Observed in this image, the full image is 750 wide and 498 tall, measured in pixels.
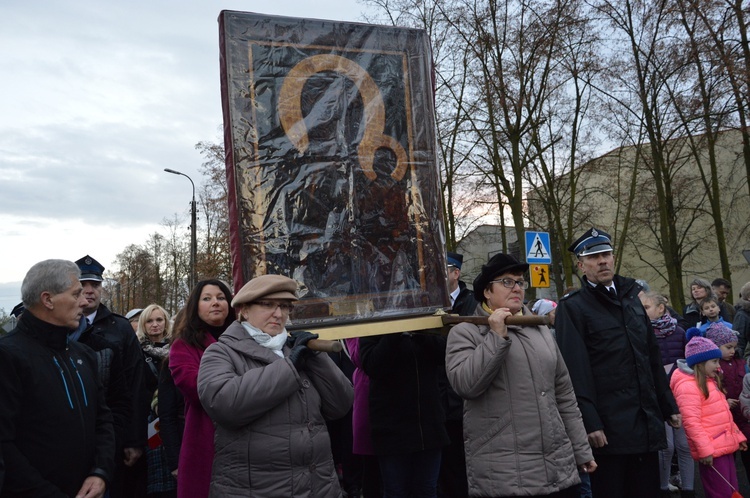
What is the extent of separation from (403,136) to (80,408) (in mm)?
2281

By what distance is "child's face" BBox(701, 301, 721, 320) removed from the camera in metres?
7.86

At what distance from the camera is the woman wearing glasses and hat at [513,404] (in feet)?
11.8

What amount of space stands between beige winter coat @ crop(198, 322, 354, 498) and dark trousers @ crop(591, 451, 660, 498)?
1871 mm

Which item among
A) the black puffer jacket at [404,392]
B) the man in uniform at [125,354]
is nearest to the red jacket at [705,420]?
the black puffer jacket at [404,392]

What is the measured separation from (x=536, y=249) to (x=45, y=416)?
9297 millimetres

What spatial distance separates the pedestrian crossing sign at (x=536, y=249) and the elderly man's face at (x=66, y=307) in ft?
28.9

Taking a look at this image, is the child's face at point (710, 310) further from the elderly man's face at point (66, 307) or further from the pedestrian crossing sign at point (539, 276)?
the elderly man's face at point (66, 307)

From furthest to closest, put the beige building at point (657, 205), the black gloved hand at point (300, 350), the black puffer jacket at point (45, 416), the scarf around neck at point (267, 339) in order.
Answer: the beige building at point (657, 205)
the scarf around neck at point (267, 339)
the black gloved hand at point (300, 350)
the black puffer jacket at point (45, 416)

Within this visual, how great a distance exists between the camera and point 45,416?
10.6 ft

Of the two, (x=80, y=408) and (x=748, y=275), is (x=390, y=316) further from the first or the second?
(x=748, y=275)

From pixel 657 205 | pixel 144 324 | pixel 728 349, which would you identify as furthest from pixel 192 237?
pixel 728 349

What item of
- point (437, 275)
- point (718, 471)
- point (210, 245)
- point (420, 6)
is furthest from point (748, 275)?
point (437, 275)

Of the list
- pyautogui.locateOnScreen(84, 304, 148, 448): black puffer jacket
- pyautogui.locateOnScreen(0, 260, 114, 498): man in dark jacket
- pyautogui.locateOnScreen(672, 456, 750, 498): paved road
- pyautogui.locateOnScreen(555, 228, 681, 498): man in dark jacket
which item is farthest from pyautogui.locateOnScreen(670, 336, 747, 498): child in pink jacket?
pyautogui.locateOnScreen(0, 260, 114, 498): man in dark jacket

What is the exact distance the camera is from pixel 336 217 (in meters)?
3.83
